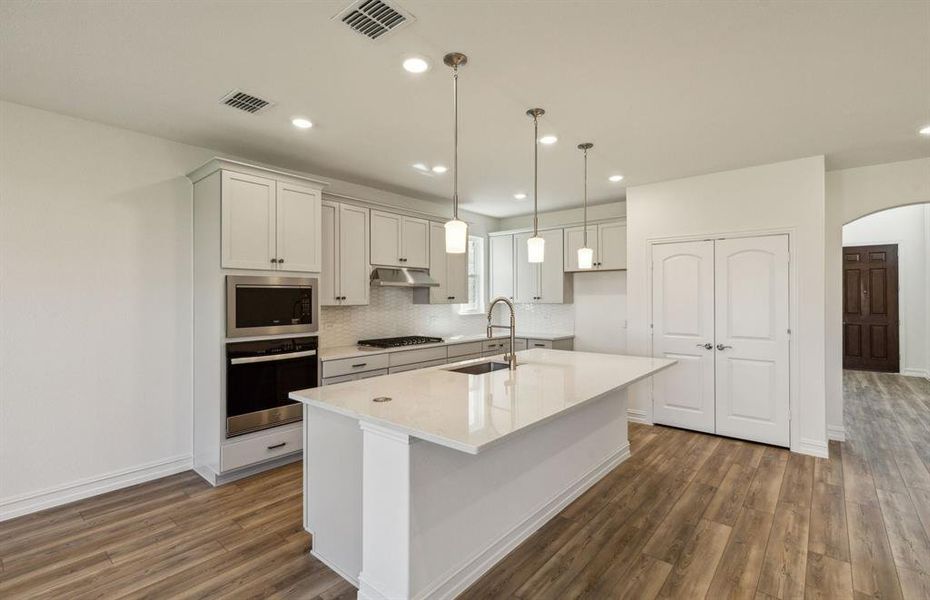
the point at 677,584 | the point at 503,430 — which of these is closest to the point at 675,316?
the point at 677,584

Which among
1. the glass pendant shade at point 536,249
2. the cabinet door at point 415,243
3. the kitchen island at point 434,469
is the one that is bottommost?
the kitchen island at point 434,469

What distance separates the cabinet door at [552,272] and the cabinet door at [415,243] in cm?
168

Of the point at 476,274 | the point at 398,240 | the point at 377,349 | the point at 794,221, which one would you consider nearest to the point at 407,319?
the point at 398,240

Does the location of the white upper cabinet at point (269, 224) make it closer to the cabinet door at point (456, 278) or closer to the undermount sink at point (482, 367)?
the undermount sink at point (482, 367)

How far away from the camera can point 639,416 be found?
15.9 feet

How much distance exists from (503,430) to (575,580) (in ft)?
3.64

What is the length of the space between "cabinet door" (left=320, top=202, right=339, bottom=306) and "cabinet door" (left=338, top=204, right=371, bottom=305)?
0.18 feet

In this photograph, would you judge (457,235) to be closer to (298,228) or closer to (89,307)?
(298,228)

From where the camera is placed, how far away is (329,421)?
222cm

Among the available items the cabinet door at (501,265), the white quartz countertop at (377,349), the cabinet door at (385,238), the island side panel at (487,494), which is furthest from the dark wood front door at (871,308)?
the cabinet door at (385,238)

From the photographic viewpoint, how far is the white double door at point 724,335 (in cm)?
405

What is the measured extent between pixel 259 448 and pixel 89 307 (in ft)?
5.06

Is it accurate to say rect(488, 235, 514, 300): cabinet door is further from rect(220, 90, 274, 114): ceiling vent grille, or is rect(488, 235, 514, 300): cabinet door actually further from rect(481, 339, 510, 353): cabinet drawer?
rect(220, 90, 274, 114): ceiling vent grille

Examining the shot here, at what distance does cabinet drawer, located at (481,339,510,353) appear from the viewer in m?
5.41
